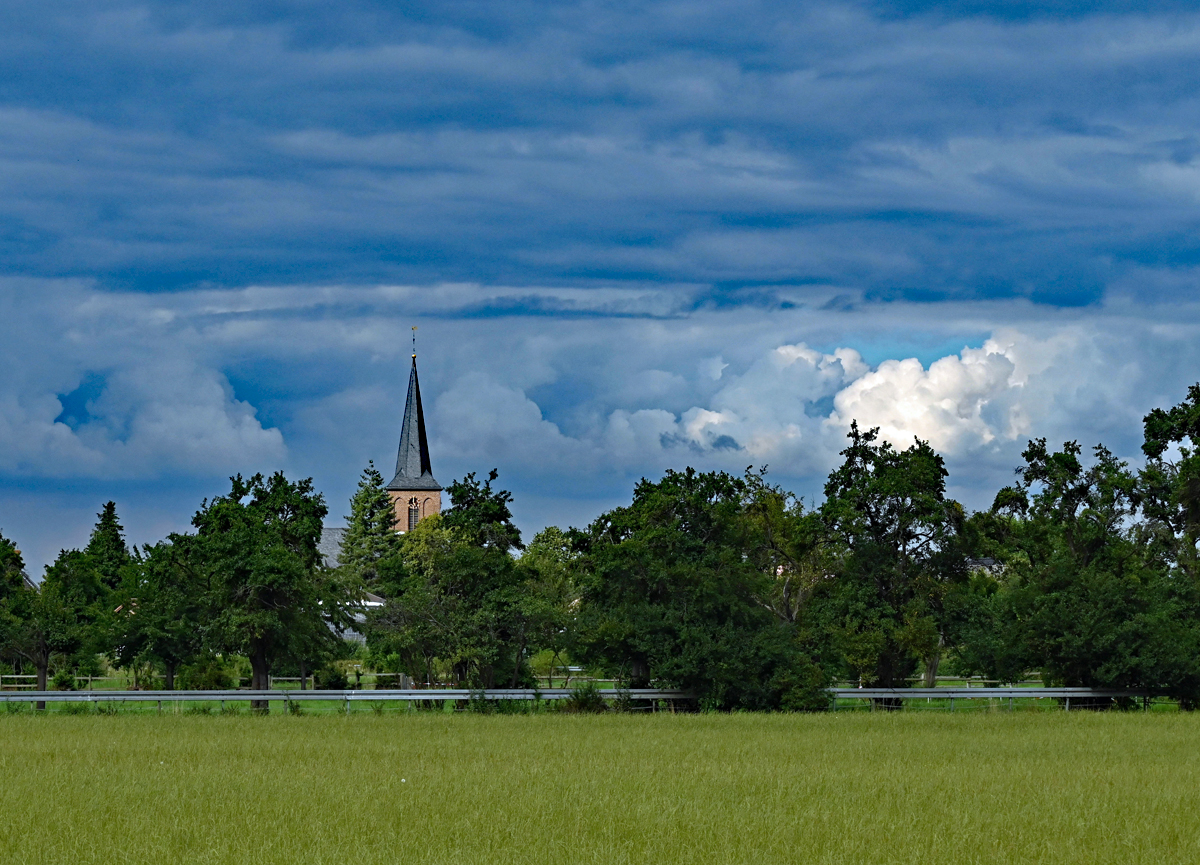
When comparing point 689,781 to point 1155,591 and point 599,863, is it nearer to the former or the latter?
point 599,863

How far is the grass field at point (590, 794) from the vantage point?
17031 mm

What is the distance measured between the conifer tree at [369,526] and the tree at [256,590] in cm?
7216

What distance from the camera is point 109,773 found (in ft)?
84.4

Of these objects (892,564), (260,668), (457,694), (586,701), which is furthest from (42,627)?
(892,564)

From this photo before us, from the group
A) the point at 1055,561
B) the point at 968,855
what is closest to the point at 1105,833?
the point at 968,855

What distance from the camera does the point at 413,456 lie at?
541 ft

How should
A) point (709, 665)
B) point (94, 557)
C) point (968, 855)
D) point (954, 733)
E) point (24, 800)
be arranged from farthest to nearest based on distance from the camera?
point (94, 557) < point (709, 665) < point (954, 733) < point (24, 800) < point (968, 855)

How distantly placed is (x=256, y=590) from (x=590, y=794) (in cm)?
2722

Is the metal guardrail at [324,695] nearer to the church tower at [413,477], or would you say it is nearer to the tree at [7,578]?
the tree at [7,578]

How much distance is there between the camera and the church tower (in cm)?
16262

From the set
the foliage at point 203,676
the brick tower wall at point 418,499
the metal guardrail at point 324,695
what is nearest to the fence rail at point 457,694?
the metal guardrail at point 324,695

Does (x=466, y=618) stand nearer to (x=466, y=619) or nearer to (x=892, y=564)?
(x=466, y=619)

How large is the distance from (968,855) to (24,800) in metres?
14.2

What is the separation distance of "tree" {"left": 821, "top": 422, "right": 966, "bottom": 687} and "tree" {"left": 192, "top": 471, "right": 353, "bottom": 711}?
19.1 m
